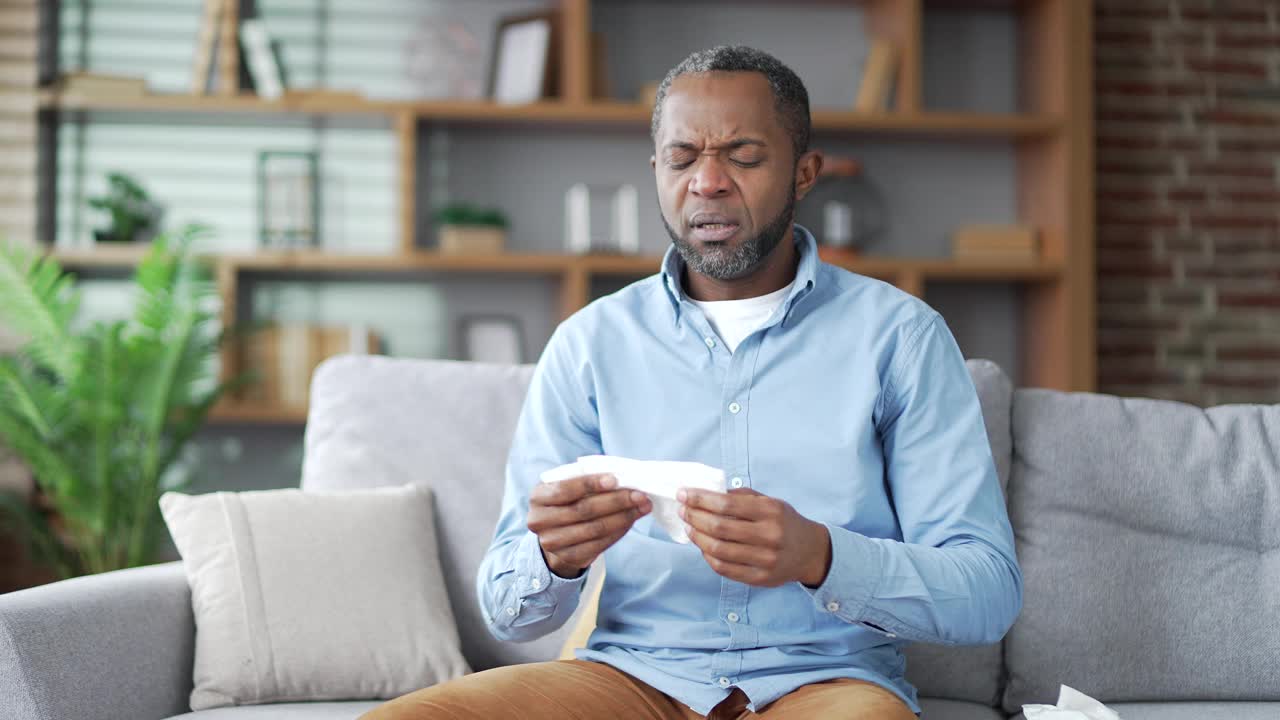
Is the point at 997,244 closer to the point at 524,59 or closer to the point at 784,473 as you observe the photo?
the point at 524,59

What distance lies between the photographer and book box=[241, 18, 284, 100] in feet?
12.0

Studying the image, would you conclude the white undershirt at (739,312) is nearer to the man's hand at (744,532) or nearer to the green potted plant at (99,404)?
the man's hand at (744,532)

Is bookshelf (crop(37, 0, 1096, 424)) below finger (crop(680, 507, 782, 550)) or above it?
above

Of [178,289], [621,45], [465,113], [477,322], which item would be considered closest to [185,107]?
[178,289]

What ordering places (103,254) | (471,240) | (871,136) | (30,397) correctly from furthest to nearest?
(871,136) < (471,240) < (103,254) < (30,397)

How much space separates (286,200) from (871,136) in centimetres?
193

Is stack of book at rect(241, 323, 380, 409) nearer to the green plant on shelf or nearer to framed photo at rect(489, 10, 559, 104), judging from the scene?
the green plant on shelf

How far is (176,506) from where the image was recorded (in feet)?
6.09

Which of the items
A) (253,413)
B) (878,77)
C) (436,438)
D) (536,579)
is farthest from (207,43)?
(536,579)

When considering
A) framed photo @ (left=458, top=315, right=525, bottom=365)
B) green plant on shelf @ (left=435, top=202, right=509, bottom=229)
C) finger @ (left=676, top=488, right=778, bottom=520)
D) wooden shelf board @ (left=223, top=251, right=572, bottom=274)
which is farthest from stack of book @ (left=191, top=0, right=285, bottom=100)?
finger @ (left=676, top=488, right=778, bottom=520)

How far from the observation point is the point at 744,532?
3.92 feet

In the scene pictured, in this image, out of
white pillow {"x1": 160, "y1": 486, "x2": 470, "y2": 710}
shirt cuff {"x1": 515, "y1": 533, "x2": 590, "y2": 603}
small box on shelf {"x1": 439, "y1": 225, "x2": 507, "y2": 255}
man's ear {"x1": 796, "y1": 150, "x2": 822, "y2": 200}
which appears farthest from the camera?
small box on shelf {"x1": 439, "y1": 225, "x2": 507, "y2": 255}

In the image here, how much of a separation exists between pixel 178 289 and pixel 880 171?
2.27 m

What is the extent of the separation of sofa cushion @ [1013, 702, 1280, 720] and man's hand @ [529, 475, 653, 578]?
75 cm
